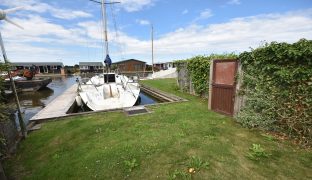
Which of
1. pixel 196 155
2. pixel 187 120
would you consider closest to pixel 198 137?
pixel 196 155

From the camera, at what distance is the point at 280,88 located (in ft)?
15.4

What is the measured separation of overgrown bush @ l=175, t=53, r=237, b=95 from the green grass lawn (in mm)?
3799

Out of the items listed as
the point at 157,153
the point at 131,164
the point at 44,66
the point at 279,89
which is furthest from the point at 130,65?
the point at 131,164

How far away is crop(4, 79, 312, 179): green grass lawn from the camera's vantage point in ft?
11.0

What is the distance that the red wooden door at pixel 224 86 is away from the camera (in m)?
6.25

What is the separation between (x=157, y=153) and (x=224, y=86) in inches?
153

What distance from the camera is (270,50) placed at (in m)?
4.80

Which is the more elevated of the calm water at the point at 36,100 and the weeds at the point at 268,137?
A: the weeds at the point at 268,137

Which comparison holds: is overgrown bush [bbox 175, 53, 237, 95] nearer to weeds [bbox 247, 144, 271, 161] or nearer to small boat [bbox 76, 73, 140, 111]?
small boat [bbox 76, 73, 140, 111]

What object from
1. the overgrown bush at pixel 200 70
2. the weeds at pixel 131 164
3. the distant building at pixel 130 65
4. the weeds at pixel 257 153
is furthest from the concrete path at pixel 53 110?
the distant building at pixel 130 65

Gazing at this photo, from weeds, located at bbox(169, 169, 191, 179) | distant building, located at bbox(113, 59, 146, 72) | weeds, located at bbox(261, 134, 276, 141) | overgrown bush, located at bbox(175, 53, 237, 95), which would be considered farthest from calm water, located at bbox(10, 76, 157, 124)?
distant building, located at bbox(113, 59, 146, 72)

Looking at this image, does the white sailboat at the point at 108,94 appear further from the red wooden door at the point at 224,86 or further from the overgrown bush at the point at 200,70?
the red wooden door at the point at 224,86

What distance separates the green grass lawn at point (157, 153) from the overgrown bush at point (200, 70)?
3.80 m

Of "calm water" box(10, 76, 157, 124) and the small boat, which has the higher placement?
the small boat
